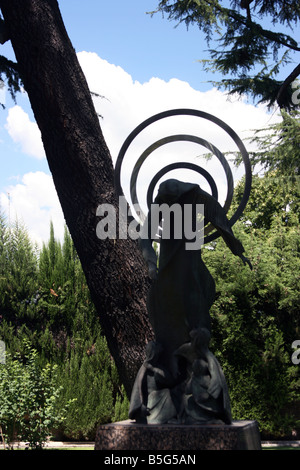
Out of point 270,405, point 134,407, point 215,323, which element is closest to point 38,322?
point 215,323

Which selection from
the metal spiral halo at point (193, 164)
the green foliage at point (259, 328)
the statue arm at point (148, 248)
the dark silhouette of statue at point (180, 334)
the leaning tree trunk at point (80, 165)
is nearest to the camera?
the dark silhouette of statue at point (180, 334)

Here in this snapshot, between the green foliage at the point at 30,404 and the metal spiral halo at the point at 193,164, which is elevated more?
the metal spiral halo at the point at 193,164

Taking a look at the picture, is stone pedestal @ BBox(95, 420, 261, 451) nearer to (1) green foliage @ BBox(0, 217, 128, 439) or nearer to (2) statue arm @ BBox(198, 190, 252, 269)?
(2) statue arm @ BBox(198, 190, 252, 269)

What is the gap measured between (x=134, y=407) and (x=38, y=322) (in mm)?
8804

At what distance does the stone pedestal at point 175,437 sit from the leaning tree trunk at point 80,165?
2.96 meters

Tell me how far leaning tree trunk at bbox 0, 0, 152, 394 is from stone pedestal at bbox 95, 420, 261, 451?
9.70 feet

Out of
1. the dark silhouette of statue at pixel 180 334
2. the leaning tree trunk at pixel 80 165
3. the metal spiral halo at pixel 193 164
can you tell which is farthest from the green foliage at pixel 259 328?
the dark silhouette of statue at pixel 180 334

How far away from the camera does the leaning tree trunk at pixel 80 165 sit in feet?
24.6

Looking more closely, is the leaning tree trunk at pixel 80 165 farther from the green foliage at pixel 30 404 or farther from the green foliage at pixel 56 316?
the green foliage at pixel 56 316

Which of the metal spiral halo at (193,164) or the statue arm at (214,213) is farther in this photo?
the metal spiral halo at (193,164)

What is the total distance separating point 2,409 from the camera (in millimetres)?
8727

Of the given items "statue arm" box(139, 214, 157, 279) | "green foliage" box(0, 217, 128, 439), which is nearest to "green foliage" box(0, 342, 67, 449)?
"green foliage" box(0, 217, 128, 439)

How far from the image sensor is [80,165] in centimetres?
774

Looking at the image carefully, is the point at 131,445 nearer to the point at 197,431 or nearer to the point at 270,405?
the point at 197,431
